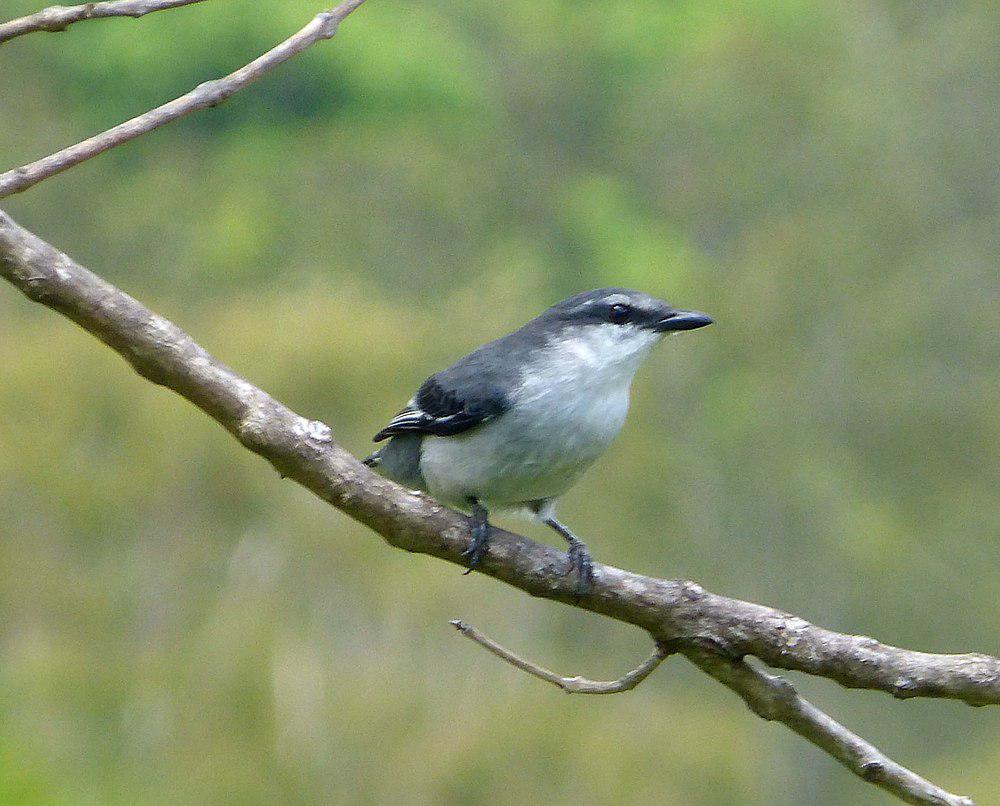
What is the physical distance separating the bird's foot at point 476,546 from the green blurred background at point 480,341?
3.23 metres

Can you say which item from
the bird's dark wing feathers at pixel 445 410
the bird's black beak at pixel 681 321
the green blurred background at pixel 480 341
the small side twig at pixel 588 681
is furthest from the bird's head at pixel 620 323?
the green blurred background at pixel 480 341

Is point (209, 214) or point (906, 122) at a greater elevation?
point (906, 122)

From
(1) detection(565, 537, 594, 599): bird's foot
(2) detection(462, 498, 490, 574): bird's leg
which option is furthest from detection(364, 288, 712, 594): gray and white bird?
(1) detection(565, 537, 594, 599): bird's foot

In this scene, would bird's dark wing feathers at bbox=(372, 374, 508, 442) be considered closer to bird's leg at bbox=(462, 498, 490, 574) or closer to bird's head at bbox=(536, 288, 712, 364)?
bird's head at bbox=(536, 288, 712, 364)

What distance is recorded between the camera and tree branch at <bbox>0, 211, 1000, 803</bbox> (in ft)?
6.20

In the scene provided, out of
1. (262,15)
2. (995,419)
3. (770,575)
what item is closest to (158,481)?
(262,15)

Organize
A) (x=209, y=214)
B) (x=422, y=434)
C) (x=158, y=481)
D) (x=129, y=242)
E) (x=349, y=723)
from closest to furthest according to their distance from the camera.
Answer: (x=422, y=434) < (x=349, y=723) < (x=158, y=481) < (x=129, y=242) < (x=209, y=214)

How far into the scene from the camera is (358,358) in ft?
19.0

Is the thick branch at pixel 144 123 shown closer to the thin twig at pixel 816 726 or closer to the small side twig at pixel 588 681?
the small side twig at pixel 588 681

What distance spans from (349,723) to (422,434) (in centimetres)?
292

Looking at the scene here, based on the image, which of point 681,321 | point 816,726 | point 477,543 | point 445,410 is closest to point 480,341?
point 445,410

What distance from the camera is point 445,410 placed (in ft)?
8.48

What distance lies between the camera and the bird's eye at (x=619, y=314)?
2.55 meters

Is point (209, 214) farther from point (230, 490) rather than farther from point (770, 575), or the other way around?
point (770, 575)
